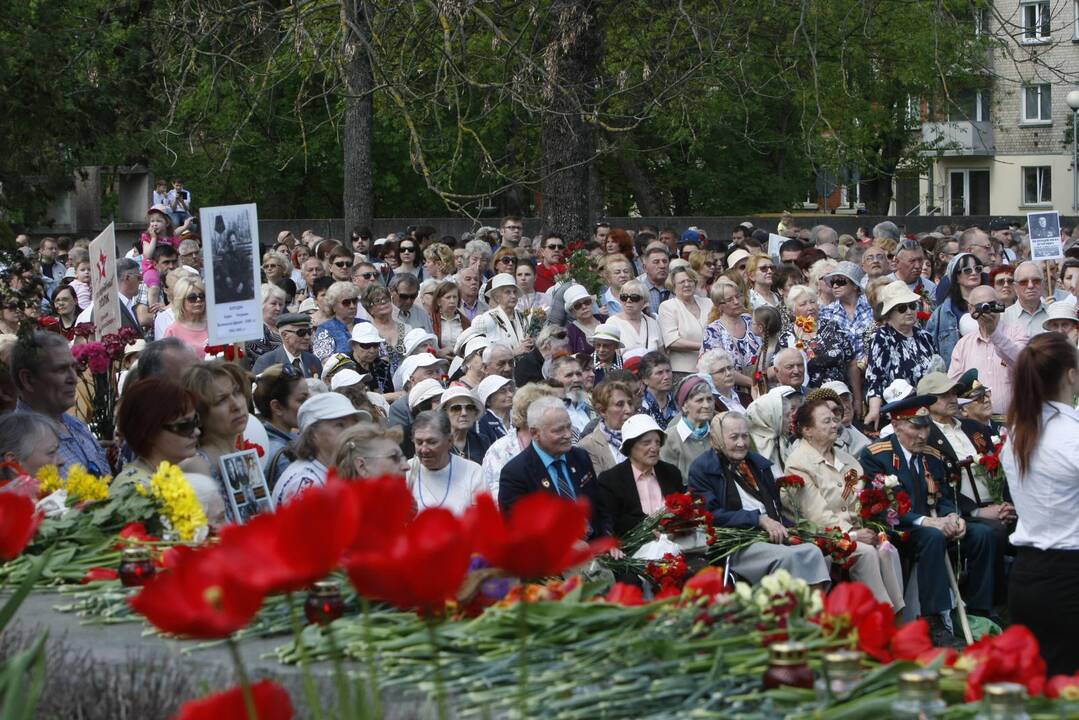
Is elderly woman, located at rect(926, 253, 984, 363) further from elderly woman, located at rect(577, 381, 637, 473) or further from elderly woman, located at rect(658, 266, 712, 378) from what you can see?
elderly woman, located at rect(577, 381, 637, 473)

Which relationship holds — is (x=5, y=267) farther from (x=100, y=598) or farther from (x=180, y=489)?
(x=100, y=598)

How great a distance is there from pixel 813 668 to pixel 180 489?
264 centimetres

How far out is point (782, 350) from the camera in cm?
1165

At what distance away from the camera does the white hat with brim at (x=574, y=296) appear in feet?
41.7

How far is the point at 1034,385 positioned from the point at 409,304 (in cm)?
779

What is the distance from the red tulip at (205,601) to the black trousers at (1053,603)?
4.90 metres

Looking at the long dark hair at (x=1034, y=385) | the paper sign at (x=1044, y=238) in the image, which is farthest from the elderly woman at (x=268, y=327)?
the paper sign at (x=1044, y=238)

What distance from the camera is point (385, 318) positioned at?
12883 mm

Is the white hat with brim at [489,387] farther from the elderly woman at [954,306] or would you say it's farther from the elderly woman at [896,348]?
the elderly woman at [954,306]

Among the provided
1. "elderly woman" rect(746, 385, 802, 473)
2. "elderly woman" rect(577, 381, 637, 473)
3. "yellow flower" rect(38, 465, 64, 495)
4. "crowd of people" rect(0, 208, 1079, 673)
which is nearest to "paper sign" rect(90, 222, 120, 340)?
"crowd of people" rect(0, 208, 1079, 673)

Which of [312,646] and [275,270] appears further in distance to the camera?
[275,270]

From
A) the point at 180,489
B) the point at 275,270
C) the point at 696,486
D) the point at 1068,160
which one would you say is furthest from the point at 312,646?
the point at 1068,160

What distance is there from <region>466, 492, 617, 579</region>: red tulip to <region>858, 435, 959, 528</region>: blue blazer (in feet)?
25.5

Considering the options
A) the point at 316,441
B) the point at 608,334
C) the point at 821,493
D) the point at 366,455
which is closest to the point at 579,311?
the point at 608,334
